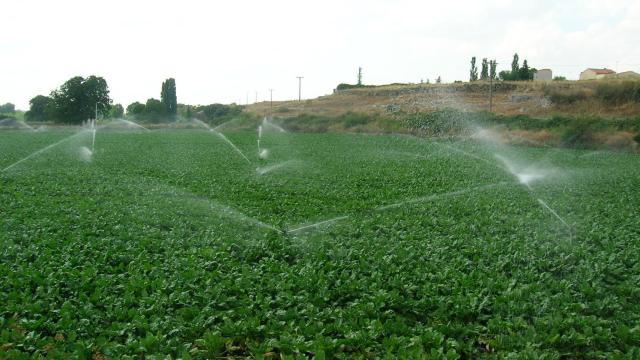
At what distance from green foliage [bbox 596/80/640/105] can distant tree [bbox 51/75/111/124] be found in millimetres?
65853

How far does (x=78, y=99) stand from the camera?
79062 millimetres

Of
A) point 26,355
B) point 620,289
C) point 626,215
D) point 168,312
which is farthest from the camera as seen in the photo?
point 626,215

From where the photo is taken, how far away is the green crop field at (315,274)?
222 inches

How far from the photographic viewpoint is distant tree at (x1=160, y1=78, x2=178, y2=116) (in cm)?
7850

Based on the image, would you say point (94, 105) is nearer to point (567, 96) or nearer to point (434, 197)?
A: point (567, 96)

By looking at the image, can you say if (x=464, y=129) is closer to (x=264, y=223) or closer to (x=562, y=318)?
(x=264, y=223)

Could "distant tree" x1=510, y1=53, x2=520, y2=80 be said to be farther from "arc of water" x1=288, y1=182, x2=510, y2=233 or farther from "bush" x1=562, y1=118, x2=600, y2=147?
"arc of water" x1=288, y1=182, x2=510, y2=233

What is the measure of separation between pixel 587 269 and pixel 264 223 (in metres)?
5.91

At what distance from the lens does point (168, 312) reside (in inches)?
244

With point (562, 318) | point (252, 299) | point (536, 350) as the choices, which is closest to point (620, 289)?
point (562, 318)

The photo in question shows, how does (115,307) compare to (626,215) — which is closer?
(115,307)

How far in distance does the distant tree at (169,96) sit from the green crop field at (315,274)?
65.8m

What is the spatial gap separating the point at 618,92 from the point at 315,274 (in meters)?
56.9

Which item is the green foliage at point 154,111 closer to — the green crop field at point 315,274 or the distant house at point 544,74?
the distant house at point 544,74
